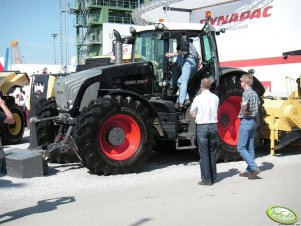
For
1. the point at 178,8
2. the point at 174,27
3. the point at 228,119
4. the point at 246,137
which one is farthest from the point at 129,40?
the point at 178,8

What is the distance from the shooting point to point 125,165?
296 inches

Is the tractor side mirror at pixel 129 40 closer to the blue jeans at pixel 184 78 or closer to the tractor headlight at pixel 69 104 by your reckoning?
the blue jeans at pixel 184 78

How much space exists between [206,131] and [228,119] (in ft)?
7.57

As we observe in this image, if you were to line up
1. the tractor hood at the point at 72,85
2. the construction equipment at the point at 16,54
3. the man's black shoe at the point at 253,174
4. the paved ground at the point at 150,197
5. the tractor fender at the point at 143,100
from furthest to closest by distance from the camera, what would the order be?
the construction equipment at the point at 16,54
the tractor hood at the point at 72,85
the tractor fender at the point at 143,100
the man's black shoe at the point at 253,174
the paved ground at the point at 150,197

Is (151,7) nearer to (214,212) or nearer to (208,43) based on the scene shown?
(208,43)

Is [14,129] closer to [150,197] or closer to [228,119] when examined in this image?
[228,119]

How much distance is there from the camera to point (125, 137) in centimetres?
777

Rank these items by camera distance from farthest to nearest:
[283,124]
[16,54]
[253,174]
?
[16,54]
[283,124]
[253,174]

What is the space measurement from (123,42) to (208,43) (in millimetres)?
1708

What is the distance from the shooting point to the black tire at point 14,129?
11969mm

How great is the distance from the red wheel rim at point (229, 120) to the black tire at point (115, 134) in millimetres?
1700

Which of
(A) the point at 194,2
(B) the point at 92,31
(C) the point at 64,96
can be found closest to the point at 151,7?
(A) the point at 194,2

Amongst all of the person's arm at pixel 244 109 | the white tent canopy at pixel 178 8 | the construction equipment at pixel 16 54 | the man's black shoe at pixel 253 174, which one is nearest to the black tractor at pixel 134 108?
the person's arm at pixel 244 109

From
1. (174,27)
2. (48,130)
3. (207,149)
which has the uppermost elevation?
(174,27)
